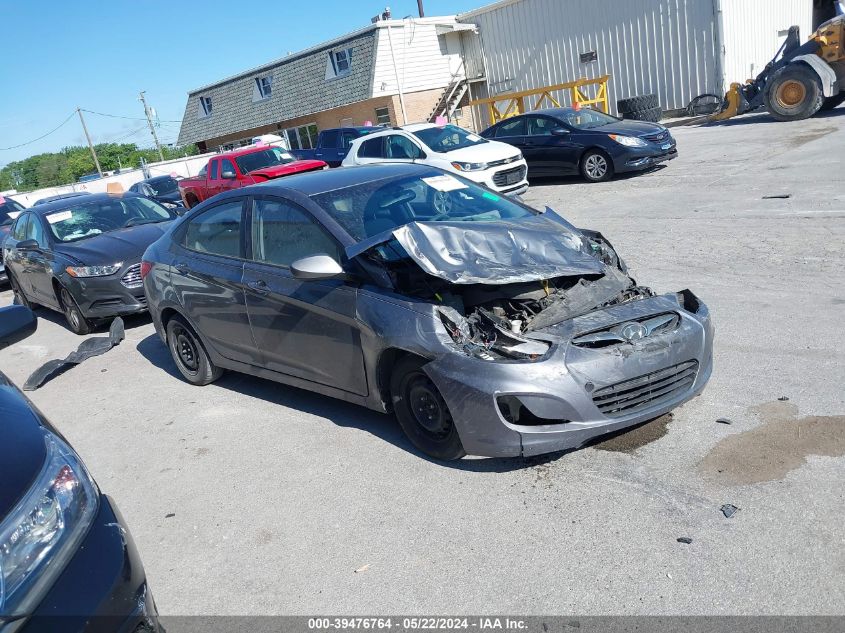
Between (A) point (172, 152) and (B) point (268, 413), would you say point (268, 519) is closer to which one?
(B) point (268, 413)

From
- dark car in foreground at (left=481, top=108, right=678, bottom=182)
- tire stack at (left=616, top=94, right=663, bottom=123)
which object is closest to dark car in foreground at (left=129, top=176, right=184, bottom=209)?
dark car in foreground at (left=481, top=108, right=678, bottom=182)

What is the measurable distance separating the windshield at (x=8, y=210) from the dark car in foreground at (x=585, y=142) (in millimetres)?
11722

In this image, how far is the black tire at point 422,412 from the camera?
415 centimetres

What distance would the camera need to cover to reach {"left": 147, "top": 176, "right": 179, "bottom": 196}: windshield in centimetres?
2120

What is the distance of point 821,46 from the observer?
60.3 feet

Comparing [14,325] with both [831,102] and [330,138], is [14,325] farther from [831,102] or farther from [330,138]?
[831,102]

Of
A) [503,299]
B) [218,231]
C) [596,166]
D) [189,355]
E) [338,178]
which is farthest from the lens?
[596,166]

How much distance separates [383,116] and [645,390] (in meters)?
29.3

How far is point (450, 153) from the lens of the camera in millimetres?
14445

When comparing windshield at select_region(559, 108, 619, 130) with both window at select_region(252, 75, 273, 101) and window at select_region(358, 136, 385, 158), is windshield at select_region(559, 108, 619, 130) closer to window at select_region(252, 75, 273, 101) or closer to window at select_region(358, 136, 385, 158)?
window at select_region(358, 136, 385, 158)

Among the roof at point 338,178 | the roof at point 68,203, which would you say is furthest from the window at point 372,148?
the roof at point 338,178

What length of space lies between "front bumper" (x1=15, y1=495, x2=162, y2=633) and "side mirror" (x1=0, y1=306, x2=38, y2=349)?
1605 millimetres

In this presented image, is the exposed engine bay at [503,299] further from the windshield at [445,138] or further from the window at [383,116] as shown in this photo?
the window at [383,116]

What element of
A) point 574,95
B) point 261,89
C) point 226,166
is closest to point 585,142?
point 226,166
